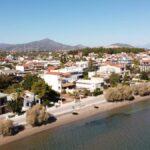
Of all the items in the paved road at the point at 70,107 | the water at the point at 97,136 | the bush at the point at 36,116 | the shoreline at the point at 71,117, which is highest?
the bush at the point at 36,116

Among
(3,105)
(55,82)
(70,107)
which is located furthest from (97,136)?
(55,82)

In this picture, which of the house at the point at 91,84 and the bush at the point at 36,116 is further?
the house at the point at 91,84

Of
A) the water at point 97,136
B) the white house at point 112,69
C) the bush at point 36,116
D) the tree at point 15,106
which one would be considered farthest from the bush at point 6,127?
the white house at point 112,69

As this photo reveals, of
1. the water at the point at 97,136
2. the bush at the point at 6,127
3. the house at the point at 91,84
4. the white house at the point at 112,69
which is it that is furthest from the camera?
the white house at the point at 112,69

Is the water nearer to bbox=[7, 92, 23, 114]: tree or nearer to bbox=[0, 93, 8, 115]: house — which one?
bbox=[7, 92, 23, 114]: tree

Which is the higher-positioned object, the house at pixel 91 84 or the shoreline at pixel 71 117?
the house at pixel 91 84

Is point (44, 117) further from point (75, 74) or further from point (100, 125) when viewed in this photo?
point (75, 74)

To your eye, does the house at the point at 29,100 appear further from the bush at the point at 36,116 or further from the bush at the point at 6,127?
the bush at the point at 6,127

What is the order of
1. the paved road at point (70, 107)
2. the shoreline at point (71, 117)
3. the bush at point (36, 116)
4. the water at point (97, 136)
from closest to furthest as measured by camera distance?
1. the water at point (97, 136)
2. the shoreline at point (71, 117)
3. the bush at point (36, 116)
4. the paved road at point (70, 107)
